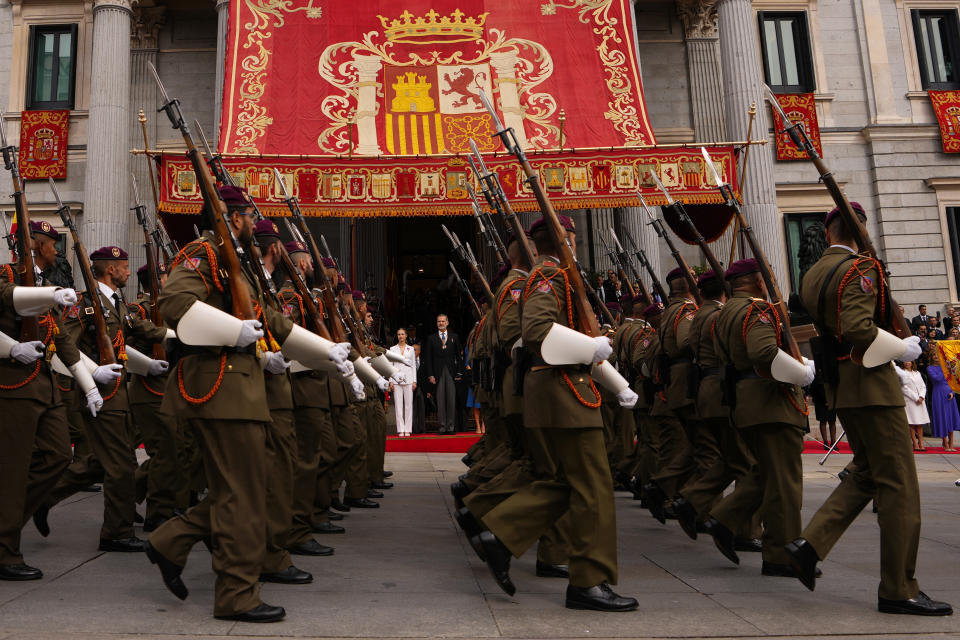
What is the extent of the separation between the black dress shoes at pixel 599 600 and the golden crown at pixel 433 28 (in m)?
13.5

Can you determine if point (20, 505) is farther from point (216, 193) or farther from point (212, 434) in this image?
point (216, 193)

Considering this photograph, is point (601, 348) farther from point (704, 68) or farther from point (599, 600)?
point (704, 68)

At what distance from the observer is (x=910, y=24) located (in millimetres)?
21219

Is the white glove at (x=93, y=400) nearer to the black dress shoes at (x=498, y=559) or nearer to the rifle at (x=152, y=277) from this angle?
the rifle at (x=152, y=277)

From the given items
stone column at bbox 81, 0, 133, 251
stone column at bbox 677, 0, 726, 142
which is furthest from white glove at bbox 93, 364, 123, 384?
stone column at bbox 677, 0, 726, 142

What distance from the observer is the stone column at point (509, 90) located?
14.7 meters

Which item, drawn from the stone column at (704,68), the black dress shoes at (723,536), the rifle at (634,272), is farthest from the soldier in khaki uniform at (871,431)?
the stone column at (704,68)

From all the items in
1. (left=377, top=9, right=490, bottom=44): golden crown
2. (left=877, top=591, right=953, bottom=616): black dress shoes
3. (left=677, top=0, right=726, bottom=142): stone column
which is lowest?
(left=877, top=591, right=953, bottom=616): black dress shoes

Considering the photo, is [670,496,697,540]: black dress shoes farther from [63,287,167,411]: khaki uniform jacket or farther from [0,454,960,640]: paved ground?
[63,287,167,411]: khaki uniform jacket

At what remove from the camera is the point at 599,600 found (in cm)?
404

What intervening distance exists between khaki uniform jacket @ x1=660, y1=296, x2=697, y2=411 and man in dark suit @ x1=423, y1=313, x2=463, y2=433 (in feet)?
25.9

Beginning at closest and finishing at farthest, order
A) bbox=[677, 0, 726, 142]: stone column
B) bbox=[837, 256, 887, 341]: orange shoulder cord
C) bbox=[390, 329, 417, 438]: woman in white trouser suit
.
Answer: bbox=[837, 256, 887, 341]: orange shoulder cord → bbox=[390, 329, 417, 438]: woman in white trouser suit → bbox=[677, 0, 726, 142]: stone column

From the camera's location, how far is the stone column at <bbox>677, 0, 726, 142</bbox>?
2127cm

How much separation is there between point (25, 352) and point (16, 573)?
4.04ft
